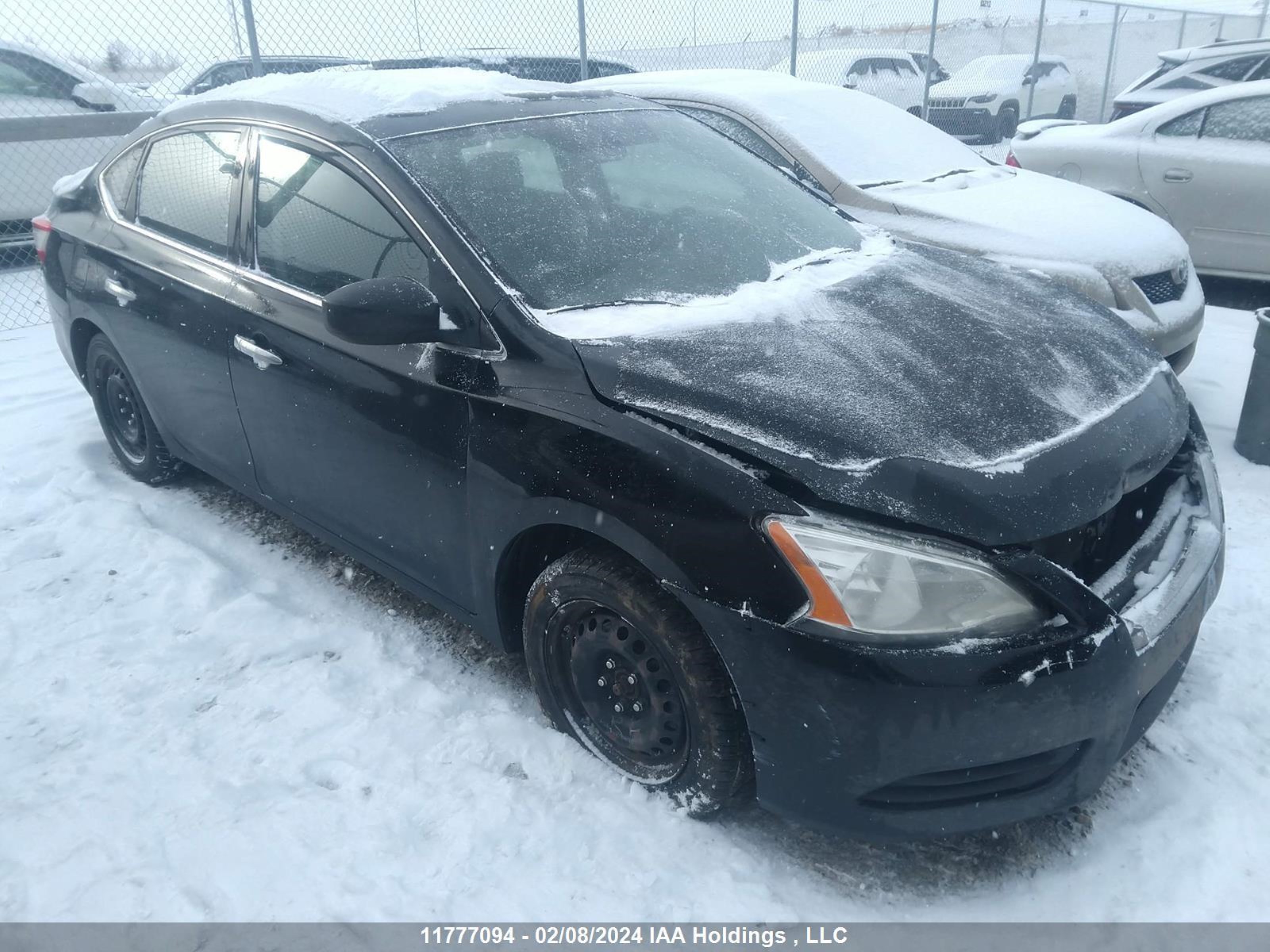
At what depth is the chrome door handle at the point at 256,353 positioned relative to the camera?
10.2 feet

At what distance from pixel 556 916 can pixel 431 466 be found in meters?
1.21

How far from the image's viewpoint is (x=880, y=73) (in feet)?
47.2

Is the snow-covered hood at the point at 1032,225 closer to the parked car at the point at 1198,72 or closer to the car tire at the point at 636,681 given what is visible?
the car tire at the point at 636,681

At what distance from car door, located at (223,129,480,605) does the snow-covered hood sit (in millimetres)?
3076

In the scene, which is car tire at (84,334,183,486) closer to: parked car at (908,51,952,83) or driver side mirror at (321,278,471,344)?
driver side mirror at (321,278,471,344)

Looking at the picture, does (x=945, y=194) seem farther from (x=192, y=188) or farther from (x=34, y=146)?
(x=34, y=146)

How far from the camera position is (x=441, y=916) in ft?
7.37

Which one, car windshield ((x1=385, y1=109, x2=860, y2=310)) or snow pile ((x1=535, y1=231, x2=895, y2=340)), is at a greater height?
car windshield ((x1=385, y1=109, x2=860, y2=310))

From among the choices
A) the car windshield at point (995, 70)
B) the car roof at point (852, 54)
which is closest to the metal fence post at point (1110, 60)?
the car windshield at point (995, 70)

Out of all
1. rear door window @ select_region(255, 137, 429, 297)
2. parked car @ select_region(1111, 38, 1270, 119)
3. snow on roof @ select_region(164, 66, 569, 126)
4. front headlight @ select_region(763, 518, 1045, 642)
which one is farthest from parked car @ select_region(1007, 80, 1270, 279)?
rear door window @ select_region(255, 137, 429, 297)

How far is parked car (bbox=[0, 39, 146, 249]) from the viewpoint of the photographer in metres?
7.71

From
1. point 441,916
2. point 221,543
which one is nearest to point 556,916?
point 441,916

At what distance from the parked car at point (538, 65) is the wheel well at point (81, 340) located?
6.07 meters

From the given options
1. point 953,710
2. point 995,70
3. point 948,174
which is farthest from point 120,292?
point 995,70
